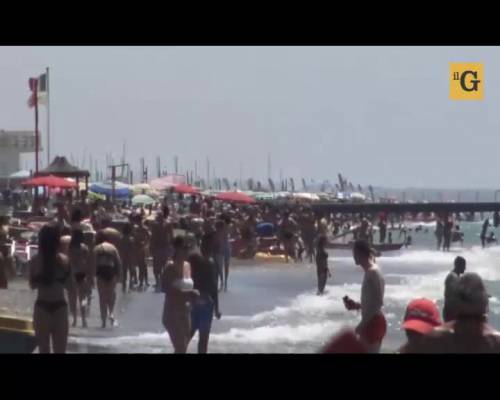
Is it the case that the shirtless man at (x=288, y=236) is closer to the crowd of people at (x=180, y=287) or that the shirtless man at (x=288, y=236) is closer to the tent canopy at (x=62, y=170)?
the tent canopy at (x=62, y=170)

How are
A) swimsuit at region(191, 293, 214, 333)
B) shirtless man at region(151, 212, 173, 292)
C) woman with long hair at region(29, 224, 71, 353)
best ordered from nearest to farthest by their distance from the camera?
woman with long hair at region(29, 224, 71, 353)
swimsuit at region(191, 293, 214, 333)
shirtless man at region(151, 212, 173, 292)

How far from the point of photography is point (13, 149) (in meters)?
53.8

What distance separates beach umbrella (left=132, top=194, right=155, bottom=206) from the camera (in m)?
42.8

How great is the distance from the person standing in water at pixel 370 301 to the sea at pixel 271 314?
332cm

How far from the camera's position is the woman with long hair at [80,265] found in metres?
13.3

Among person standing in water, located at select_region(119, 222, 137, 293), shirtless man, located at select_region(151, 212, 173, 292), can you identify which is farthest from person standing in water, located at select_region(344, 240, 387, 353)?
shirtless man, located at select_region(151, 212, 173, 292)

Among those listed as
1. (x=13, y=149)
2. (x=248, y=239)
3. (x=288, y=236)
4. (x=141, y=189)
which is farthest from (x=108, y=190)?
(x=13, y=149)

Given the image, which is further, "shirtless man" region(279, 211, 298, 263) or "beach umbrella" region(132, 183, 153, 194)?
"beach umbrella" region(132, 183, 153, 194)

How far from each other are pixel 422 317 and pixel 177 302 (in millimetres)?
4964

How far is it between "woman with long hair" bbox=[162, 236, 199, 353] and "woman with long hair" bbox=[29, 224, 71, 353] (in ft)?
3.26

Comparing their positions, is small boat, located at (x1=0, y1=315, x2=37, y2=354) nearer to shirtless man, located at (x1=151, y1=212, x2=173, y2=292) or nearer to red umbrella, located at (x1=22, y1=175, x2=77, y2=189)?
shirtless man, located at (x1=151, y1=212, x2=173, y2=292)

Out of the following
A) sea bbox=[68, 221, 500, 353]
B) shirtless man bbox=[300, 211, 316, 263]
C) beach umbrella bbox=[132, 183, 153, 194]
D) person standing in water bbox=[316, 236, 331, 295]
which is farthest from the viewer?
beach umbrella bbox=[132, 183, 153, 194]

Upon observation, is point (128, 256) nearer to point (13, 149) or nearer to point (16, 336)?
point (16, 336)
